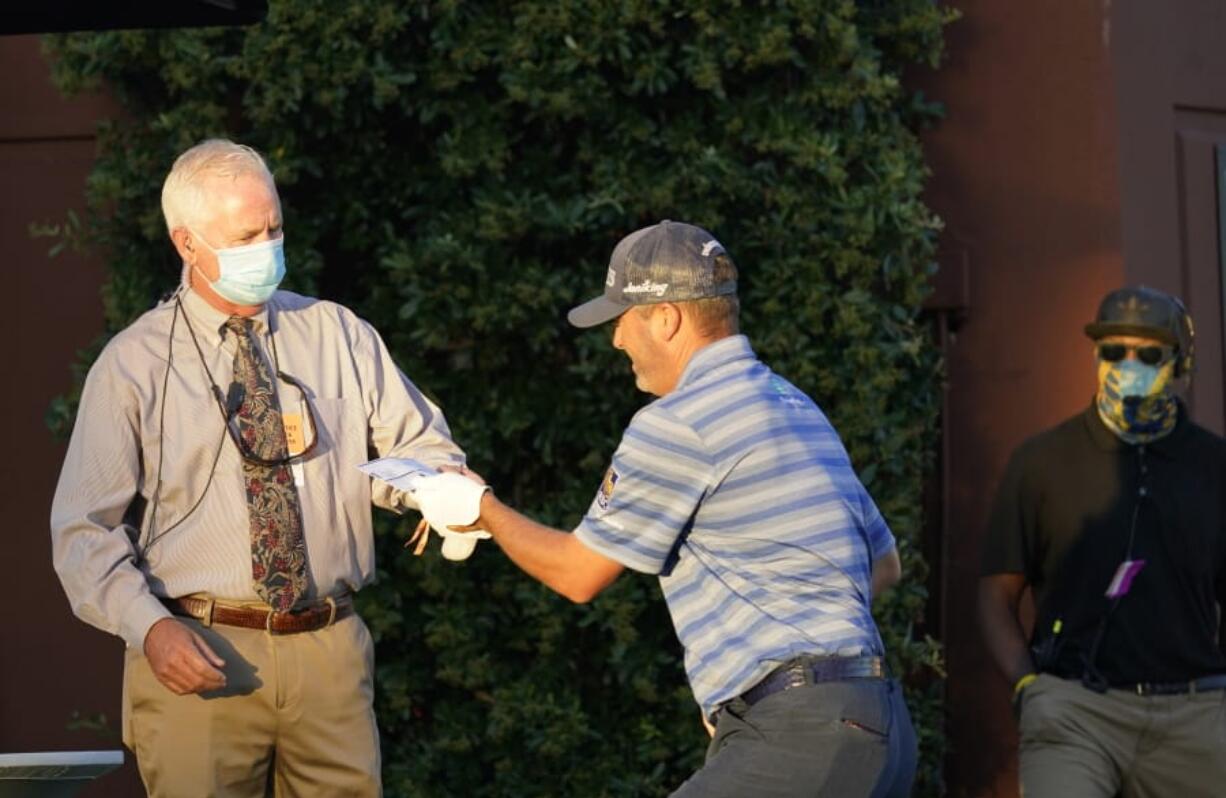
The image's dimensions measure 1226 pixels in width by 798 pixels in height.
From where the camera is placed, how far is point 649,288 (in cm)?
475

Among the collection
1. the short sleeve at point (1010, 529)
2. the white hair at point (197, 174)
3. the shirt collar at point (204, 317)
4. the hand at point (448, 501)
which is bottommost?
the short sleeve at point (1010, 529)

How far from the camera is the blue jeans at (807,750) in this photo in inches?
176

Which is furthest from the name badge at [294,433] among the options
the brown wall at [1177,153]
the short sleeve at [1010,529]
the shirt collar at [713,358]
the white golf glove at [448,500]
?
the brown wall at [1177,153]

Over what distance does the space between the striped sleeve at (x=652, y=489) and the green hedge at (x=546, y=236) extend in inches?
105

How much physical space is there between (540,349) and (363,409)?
222 centimetres

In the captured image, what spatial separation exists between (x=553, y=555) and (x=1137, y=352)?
2529 mm

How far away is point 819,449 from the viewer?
15.3ft

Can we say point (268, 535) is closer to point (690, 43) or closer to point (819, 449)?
point (819, 449)

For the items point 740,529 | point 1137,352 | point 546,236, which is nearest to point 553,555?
point 740,529

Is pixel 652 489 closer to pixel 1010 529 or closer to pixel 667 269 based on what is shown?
pixel 667 269

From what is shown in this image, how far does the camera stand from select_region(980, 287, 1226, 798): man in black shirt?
20.7 feet

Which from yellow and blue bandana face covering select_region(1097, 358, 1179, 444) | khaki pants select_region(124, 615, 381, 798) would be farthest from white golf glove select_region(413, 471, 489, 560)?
yellow and blue bandana face covering select_region(1097, 358, 1179, 444)

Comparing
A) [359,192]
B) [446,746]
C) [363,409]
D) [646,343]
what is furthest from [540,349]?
[646,343]

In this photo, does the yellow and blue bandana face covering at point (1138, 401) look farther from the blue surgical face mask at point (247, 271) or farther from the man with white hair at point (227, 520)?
the blue surgical face mask at point (247, 271)
